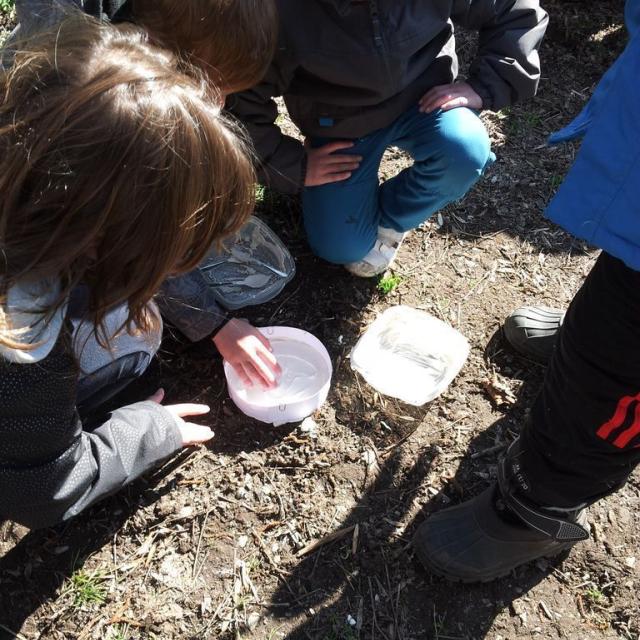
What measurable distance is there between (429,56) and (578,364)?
1.09 meters

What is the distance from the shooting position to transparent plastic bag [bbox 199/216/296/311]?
7.22 ft

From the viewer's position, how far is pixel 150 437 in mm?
1700

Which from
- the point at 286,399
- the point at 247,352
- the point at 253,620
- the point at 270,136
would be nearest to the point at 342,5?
the point at 270,136

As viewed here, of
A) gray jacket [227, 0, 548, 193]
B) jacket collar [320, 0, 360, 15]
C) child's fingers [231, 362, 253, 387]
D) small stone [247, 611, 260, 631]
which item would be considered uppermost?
jacket collar [320, 0, 360, 15]

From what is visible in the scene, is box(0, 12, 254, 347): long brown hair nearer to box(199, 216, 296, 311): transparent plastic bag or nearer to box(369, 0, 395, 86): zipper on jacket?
box(369, 0, 395, 86): zipper on jacket

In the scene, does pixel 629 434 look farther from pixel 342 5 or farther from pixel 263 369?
pixel 342 5

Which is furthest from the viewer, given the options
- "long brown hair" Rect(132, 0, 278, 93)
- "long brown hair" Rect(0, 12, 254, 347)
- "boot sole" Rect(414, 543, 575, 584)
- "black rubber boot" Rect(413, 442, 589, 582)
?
"boot sole" Rect(414, 543, 575, 584)

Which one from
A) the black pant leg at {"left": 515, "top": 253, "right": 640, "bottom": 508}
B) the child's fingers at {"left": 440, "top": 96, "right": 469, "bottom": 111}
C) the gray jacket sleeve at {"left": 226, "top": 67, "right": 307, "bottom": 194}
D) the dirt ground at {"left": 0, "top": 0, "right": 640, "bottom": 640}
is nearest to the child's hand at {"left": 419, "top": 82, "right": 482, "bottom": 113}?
the child's fingers at {"left": 440, "top": 96, "right": 469, "bottom": 111}

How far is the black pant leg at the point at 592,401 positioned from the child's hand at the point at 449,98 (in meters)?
0.86

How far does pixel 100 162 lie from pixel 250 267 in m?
1.24

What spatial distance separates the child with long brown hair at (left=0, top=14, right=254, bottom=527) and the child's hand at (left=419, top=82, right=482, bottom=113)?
95 centimetres

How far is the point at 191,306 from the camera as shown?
1907 millimetres

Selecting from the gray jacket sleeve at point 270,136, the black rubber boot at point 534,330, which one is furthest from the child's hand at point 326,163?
the black rubber boot at point 534,330

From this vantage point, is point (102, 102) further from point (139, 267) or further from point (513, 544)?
point (513, 544)
